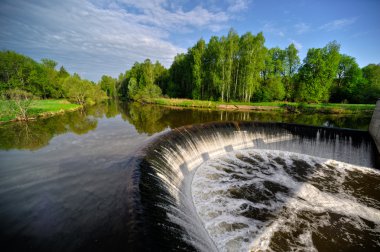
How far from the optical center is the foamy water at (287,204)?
602 cm

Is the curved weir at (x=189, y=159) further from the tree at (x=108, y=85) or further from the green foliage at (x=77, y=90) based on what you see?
the tree at (x=108, y=85)

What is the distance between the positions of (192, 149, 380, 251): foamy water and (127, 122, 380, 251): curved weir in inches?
29.7

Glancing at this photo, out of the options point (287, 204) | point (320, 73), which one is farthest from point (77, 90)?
point (320, 73)

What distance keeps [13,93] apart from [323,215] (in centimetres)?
3336

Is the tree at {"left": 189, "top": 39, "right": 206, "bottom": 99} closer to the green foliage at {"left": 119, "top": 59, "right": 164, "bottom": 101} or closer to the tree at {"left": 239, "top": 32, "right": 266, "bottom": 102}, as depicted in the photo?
the tree at {"left": 239, "top": 32, "right": 266, "bottom": 102}

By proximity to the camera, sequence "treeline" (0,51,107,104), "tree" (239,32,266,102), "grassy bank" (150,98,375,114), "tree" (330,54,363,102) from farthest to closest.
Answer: "treeline" (0,51,107,104)
"tree" (330,54,363,102)
"tree" (239,32,266,102)
"grassy bank" (150,98,375,114)

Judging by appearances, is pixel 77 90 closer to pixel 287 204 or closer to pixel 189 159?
pixel 189 159

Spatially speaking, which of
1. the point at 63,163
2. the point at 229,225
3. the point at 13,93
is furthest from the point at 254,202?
the point at 13,93

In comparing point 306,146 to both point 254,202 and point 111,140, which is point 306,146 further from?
point 111,140

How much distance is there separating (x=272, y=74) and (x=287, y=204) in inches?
1694

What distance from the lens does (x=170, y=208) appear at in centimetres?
554

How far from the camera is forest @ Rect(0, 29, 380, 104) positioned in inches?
1490

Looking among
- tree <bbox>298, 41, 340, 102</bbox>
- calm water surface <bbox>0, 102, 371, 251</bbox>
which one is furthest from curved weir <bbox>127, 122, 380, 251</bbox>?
tree <bbox>298, 41, 340, 102</bbox>

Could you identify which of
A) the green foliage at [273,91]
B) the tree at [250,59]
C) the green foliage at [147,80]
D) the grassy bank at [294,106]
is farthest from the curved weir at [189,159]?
the green foliage at [147,80]
